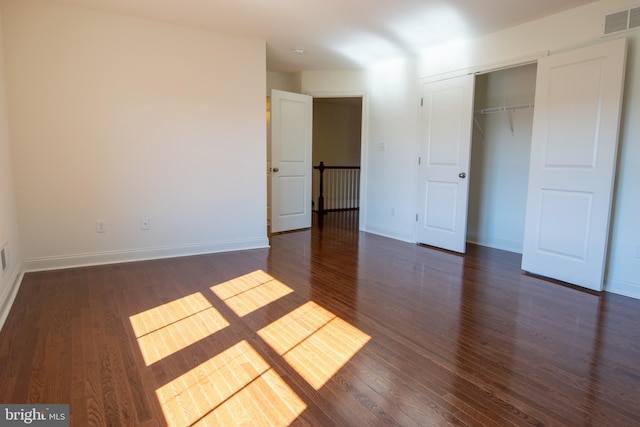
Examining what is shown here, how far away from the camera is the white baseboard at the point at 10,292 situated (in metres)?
2.43

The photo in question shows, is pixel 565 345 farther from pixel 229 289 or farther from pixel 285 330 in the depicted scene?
pixel 229 289

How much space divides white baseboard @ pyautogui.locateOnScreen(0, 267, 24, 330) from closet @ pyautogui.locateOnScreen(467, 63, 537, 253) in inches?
191

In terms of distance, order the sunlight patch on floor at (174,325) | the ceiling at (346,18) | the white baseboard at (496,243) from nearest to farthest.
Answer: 1. the sunlight patch on floor at (174,325)
2. the ceiling at (346,18)
3. the white baseboard at (496,243)

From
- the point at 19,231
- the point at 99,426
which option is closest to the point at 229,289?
the point at 99,426

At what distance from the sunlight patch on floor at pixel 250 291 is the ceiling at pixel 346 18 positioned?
2432 millimetres

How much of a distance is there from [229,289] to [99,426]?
1.63 m

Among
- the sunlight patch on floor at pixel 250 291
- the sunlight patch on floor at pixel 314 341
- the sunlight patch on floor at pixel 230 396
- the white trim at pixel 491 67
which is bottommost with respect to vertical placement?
the sunlight patch on floor at pixel 230 396

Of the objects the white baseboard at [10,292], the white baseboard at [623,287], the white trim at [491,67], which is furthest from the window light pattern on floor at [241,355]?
the white trim at [491,67]

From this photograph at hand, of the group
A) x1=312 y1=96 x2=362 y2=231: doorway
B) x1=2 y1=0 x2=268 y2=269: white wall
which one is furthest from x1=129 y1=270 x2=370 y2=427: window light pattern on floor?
x1=312 y1=96 x2=362 y2=231: doorway

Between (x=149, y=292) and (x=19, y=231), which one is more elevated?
(x=19, y=231)

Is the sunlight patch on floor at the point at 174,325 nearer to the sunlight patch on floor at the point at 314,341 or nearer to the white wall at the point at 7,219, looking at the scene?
the sunlight patch on floor at the point at 314,341

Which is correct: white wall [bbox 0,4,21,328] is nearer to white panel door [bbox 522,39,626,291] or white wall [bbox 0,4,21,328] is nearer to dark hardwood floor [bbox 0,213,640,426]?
dark hardwood floor [bbox 0,213,640,426]

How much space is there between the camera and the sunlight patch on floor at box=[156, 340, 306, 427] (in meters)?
1.52

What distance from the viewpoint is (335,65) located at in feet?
17.5
